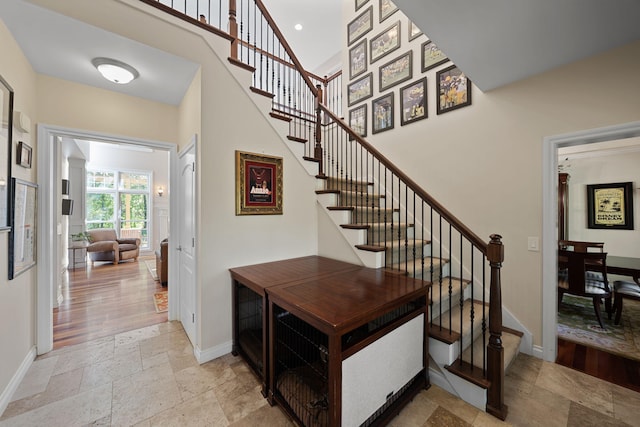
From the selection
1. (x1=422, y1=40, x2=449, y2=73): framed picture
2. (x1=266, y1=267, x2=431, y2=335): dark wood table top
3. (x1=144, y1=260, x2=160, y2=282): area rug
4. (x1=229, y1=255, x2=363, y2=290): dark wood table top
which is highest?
(x1=422, y1=40, x2=449, y2=73): framed picture

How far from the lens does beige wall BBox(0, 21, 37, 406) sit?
1.74 metres

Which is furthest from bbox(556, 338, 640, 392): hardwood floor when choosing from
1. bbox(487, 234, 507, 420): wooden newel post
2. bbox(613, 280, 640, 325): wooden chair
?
bbox(487, 234, 507, 420): wooden newel post

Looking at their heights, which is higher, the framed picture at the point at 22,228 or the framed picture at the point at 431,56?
the framed picture at the point at 431,56

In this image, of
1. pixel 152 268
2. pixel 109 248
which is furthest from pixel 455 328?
pixel 109 248

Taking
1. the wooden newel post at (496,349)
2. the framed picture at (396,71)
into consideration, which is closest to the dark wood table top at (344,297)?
the wooden newel post at (496,349)

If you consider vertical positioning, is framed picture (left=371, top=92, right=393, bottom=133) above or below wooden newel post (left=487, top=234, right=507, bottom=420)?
above

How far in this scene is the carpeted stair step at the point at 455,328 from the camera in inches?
75.1

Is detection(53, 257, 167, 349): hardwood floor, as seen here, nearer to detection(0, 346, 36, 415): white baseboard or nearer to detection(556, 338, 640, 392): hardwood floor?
detection(0, 346, 36, 415): white baseboard

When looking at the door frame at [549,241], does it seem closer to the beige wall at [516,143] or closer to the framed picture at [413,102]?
the beige wall at [516,143]

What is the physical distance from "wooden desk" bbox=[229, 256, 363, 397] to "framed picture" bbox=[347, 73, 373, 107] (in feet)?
9.09

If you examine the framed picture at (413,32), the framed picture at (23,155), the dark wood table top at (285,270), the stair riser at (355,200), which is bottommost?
the dark wood table top at (285,270)

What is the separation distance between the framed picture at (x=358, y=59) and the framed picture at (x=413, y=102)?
1009mm

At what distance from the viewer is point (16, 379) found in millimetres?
1909

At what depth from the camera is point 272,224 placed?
2742 mm
